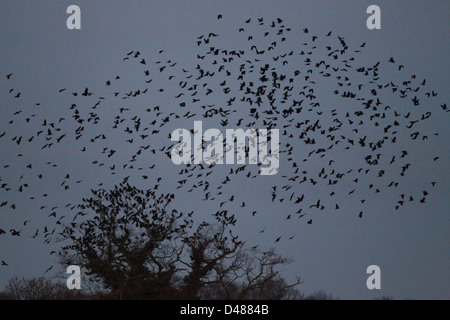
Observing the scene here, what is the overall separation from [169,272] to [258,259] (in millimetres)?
6536

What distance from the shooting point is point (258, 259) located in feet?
158

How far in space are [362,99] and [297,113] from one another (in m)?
4.02
